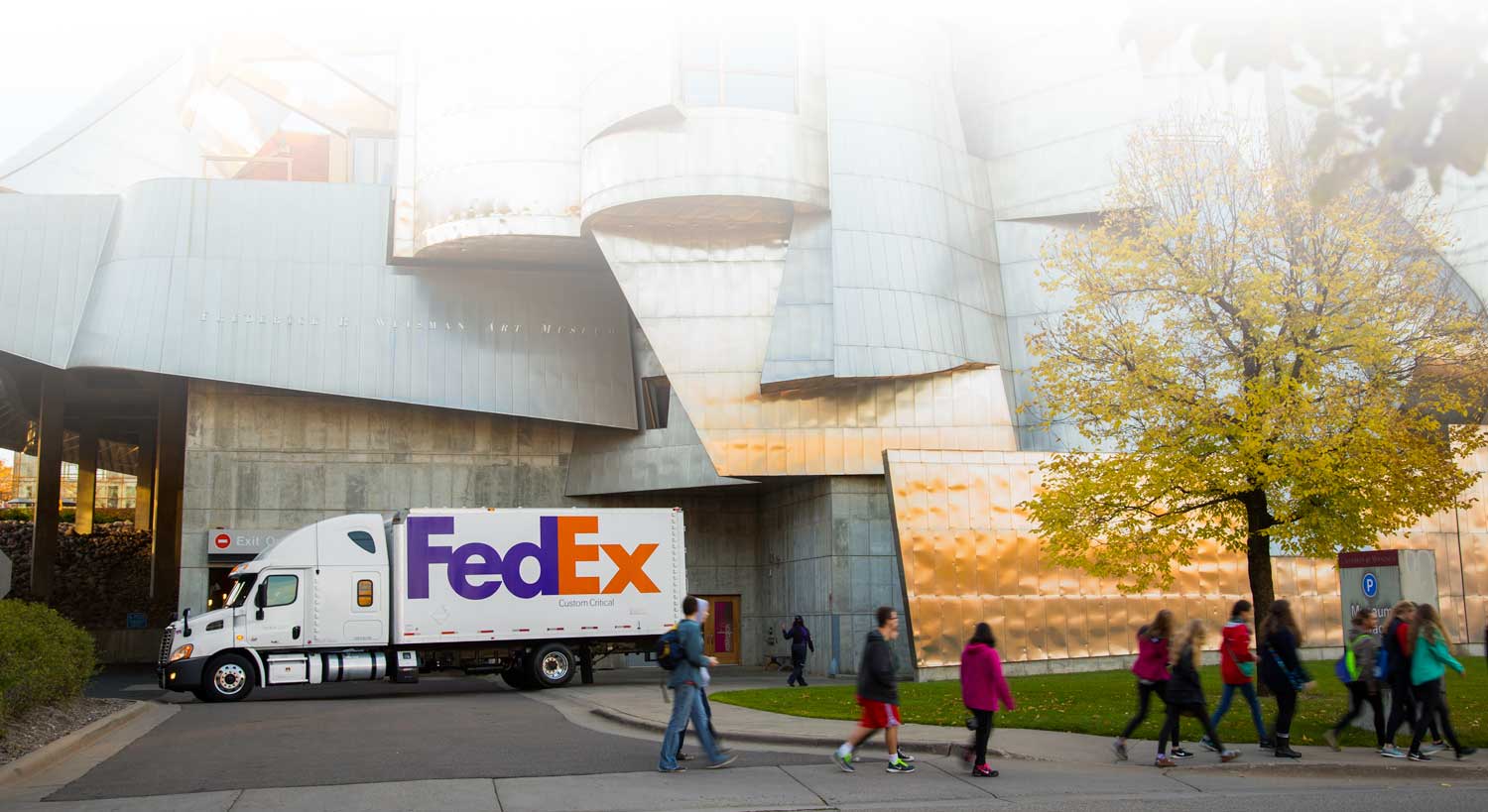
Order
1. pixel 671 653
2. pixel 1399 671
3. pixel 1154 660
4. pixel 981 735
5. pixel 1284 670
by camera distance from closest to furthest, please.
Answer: pixel 981 735
pixel 671 653
pixel 1284 670
pixel 1399 671
pixel 1154 660

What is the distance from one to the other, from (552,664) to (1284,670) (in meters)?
16.7

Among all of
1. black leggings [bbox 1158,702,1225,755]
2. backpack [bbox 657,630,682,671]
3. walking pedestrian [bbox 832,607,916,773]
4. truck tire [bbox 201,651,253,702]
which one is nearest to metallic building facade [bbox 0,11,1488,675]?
truck tire [bbox 201,651,253,702]

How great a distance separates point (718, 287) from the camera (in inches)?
1282

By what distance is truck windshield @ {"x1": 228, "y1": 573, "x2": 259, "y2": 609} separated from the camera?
24.4 metres

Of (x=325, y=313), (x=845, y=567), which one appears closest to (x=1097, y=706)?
(x=845, y=567)

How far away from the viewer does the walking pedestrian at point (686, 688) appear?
12492 mm

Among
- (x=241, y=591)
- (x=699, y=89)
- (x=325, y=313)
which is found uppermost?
(x=699, y=89)

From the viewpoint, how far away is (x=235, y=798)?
1125 cm

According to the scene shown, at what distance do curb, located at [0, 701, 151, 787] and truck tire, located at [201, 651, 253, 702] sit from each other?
3694 millimetres

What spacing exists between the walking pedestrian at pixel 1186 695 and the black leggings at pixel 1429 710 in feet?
5.90

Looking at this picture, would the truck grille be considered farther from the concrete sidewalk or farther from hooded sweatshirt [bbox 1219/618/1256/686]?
hooded sweatshirt [bbox 1219/618/1256/686]

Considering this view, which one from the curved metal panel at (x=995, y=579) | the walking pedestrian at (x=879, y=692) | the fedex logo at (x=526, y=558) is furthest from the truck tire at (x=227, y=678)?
the walking pedestrian at (x=879, y=692)

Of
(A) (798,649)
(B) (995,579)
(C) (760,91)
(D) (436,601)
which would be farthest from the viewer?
(C) (760,91)

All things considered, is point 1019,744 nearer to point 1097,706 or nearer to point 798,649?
point 1097,706
